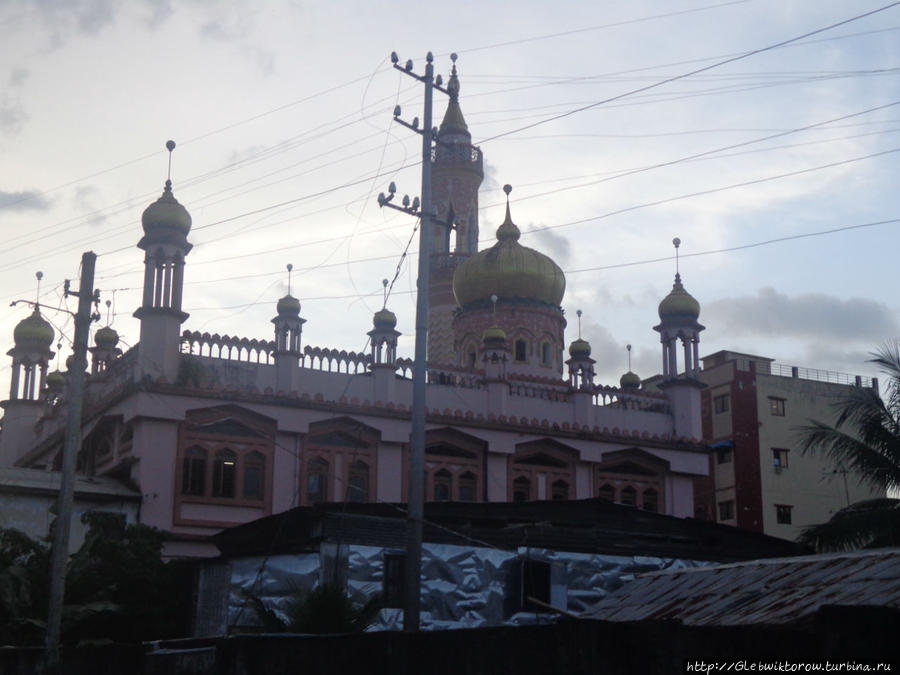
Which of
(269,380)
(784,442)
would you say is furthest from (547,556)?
(784,442)

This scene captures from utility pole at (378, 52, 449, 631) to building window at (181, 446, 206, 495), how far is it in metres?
12.2

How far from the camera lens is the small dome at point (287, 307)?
36344mm

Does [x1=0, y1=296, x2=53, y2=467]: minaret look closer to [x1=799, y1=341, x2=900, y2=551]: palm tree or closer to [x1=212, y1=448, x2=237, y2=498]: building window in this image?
[x1=212, y1=448, x2=237, y2=498]: building window

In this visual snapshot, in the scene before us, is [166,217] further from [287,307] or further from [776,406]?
[776,406]

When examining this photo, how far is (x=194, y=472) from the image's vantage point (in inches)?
1194

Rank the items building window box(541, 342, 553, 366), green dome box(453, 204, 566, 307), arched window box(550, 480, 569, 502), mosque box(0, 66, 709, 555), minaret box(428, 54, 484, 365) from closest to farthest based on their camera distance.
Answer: mosque box(0, 66, 709, 555) → arched window box(550, 480, 569, 502) → building window box(541, 342, 553, 366) → green dome box(453, 204, 566, 307) → minaret box(428, 54, 484, 365)

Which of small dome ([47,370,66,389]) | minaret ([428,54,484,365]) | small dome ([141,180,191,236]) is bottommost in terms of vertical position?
small dome ([47,370,66,389])

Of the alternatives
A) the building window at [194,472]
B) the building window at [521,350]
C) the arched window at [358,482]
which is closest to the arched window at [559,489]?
the arched window at [358,482]

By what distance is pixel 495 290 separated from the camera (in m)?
43.2

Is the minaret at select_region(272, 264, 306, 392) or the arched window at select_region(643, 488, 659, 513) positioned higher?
the minaret at select_region(272, 264, 306, 392)

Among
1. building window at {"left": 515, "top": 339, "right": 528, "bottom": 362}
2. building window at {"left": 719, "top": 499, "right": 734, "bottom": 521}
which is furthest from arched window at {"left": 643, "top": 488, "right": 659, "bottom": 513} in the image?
building window at {"left": 719, "top": 499, "right": 734, "bottom": 521}

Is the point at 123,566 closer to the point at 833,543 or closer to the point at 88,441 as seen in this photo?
the point at 88,441

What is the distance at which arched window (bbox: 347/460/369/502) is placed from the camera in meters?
32.2

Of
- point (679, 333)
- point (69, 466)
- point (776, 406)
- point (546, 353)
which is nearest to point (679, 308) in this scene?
point (679, 333)
